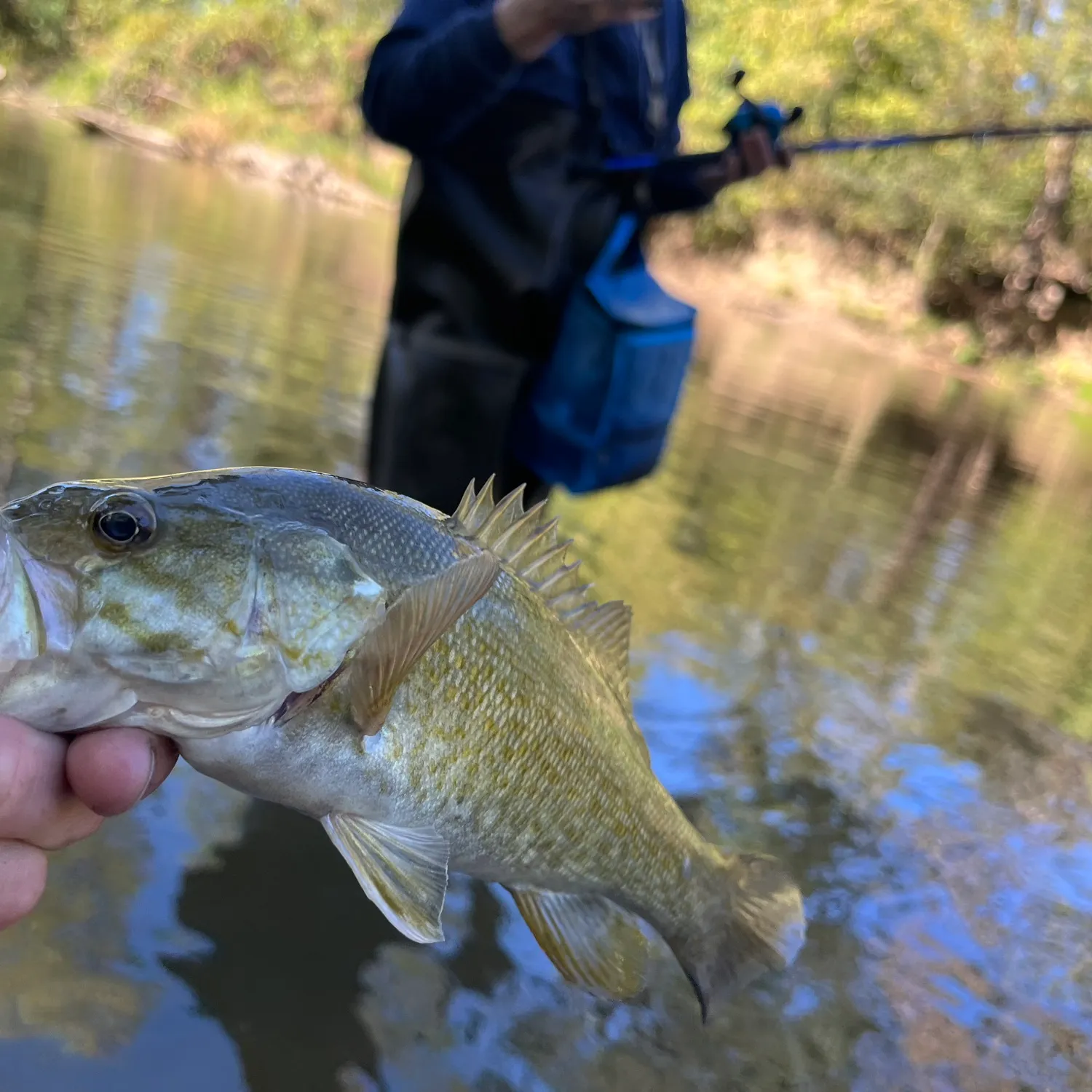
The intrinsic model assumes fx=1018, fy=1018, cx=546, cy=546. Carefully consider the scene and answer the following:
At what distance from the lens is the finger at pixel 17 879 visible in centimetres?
116

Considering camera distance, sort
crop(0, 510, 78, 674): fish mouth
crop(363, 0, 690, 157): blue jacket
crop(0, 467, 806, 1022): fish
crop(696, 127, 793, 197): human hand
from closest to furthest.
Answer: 1. crop(0, 510, 78, 674): fish mouth
2. crop(0, 467, 806, 1022): fish
3. crop(363, 0, 690, 157): blue jacket
4. crop(696, 127, 793, 197): human hand

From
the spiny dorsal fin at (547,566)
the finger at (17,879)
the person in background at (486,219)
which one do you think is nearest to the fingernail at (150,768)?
the finger at (17,879)

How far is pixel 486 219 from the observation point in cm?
269

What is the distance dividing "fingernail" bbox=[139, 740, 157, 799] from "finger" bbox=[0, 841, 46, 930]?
0.14m

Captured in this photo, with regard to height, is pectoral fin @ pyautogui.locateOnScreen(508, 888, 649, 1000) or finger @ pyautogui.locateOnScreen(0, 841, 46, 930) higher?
finger @ pyautogui.locateOnScreen(0, 841, 46, 930)

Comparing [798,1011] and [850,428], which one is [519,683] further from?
[850,428]

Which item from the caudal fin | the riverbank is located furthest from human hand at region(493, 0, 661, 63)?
the riverbank

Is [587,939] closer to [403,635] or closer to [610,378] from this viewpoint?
[403,635]

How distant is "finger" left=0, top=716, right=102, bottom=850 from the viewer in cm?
111

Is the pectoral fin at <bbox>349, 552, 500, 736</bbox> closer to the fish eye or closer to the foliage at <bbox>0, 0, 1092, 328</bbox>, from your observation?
the fish eye

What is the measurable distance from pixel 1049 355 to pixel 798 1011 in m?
23.9

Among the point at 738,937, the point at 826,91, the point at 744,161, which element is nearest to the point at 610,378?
the point at 744,161

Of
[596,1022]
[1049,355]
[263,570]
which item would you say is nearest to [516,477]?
[596,1022]

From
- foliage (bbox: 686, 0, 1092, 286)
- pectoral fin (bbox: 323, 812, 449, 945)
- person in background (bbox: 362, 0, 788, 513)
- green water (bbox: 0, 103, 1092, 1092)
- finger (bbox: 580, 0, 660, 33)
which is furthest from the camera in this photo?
foliage (bbox: 686, 0, 1092, 286)
